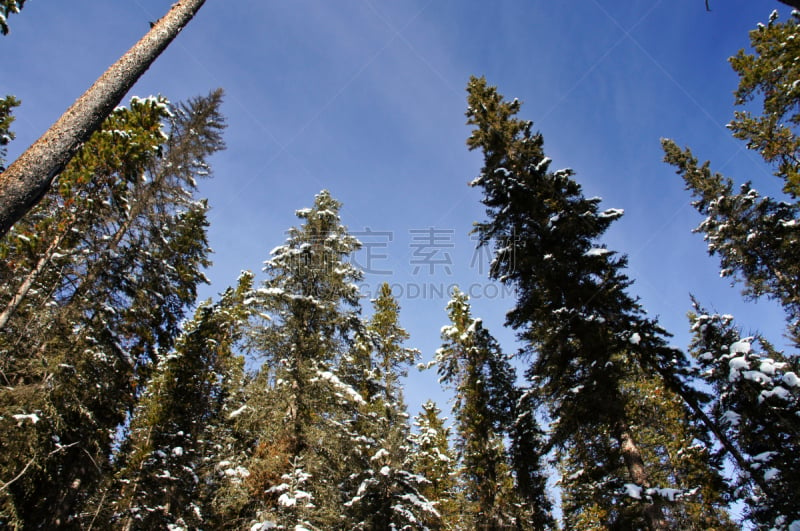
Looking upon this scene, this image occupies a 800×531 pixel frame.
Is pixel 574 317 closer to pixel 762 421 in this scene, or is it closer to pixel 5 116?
pixel 762 421

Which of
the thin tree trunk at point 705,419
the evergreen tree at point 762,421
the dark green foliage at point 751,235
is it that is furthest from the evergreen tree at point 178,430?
the dark green foliage at point 751,235

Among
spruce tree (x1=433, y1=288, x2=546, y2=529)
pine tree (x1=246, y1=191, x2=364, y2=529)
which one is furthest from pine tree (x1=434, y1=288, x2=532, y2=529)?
pine tree (x1=246, y1=191, x2=364, y2=529)

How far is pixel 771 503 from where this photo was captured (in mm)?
9445

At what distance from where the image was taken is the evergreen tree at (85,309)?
9.43m

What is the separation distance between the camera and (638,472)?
8328 mm

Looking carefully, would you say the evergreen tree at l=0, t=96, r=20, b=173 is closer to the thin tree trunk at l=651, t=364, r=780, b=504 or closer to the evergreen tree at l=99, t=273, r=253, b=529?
the evergreen tree at l=99, t=273, r=253, b=529

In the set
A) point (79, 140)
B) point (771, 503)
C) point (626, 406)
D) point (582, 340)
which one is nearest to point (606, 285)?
point (582, 340)

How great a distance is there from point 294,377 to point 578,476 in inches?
368

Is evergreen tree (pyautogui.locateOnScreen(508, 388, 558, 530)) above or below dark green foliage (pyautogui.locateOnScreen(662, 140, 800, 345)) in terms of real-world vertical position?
below

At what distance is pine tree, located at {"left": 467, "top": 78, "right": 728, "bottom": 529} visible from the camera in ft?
29.0

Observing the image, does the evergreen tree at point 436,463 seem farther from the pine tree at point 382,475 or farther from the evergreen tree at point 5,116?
the evergreen tree at point 5,116

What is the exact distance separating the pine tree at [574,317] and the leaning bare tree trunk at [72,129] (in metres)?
10.4

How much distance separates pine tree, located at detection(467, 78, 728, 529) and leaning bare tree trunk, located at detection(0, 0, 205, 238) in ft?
34.0

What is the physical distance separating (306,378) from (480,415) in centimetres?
916
